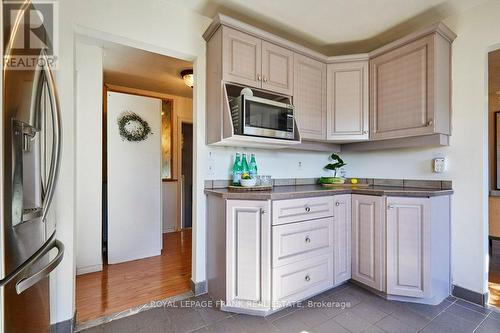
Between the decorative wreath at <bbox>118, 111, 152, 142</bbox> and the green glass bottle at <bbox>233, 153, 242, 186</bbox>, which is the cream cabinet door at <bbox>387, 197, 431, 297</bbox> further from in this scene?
the decorative wreath at <bbox>118, 111, 152, 142</bbox>

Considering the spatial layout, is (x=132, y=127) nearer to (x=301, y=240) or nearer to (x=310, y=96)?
(x=310, y=96)

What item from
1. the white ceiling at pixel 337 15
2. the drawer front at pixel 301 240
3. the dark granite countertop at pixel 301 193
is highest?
the white ceiling at pixel 337 15

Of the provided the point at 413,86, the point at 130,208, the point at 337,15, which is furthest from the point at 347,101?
the point at 130,208

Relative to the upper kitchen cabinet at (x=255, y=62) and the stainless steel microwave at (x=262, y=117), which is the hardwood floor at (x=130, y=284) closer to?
the stainless steel microwave at (x=262, y=117)

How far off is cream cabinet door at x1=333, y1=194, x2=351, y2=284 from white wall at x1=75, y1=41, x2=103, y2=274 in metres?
2.39

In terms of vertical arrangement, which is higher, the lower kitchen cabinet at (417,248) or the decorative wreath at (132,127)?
the decorative wreath at (132,127)

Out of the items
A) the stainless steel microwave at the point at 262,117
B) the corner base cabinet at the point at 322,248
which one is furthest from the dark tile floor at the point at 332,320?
the stainless steel microwave at the point at 262,117

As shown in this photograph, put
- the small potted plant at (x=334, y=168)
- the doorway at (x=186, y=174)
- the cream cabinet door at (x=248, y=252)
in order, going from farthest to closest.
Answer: the doorway at (x=186, y=174) → the small potted plant at (x=334, y=168) → the cream cabinet door at (x=248, y=252)

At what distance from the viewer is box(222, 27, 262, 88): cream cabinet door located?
1.87m

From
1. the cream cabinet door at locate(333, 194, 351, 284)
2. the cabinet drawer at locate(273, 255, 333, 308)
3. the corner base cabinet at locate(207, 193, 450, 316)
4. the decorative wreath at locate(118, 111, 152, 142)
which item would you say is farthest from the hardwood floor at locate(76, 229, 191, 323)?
the decorative wreath at locate(118, 111, 152, 142)

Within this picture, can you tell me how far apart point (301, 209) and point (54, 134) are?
161 centimetres

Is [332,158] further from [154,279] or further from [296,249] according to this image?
[154,279]

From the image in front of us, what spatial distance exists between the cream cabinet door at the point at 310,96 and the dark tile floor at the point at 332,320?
4.92 ft

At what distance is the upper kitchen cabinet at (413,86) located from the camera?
1.95 meters
